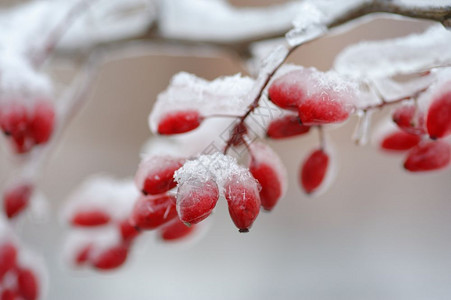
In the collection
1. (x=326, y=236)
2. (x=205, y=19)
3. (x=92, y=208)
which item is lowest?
(x=326, y=236)

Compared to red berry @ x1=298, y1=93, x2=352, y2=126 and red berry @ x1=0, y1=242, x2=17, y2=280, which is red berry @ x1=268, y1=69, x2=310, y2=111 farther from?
red berry @ x1=0, y1=242, x2=17, y2=280

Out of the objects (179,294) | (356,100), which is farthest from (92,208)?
(179,294)

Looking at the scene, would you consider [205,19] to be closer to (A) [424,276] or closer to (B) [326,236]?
(A) [424,276]

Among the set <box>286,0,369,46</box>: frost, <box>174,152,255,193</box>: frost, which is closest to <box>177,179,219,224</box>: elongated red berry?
<box>174,152,255,193</box>: frost

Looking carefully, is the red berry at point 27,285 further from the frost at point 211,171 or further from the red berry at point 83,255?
the frost at point 211,171

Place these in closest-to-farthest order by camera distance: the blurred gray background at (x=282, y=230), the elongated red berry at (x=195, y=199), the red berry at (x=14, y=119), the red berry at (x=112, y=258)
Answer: the elongated red berry at (x=195, y=199)
the red berry at (x=14, y=119)
the red berry at (x=112, y=258)
the blurred gray background at (x=282, y=230)

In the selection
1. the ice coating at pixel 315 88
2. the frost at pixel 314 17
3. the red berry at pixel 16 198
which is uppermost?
the frost at pixel 314 17

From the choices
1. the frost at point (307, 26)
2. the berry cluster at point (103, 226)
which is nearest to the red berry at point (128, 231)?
the berry cluster at point (103, 226)
